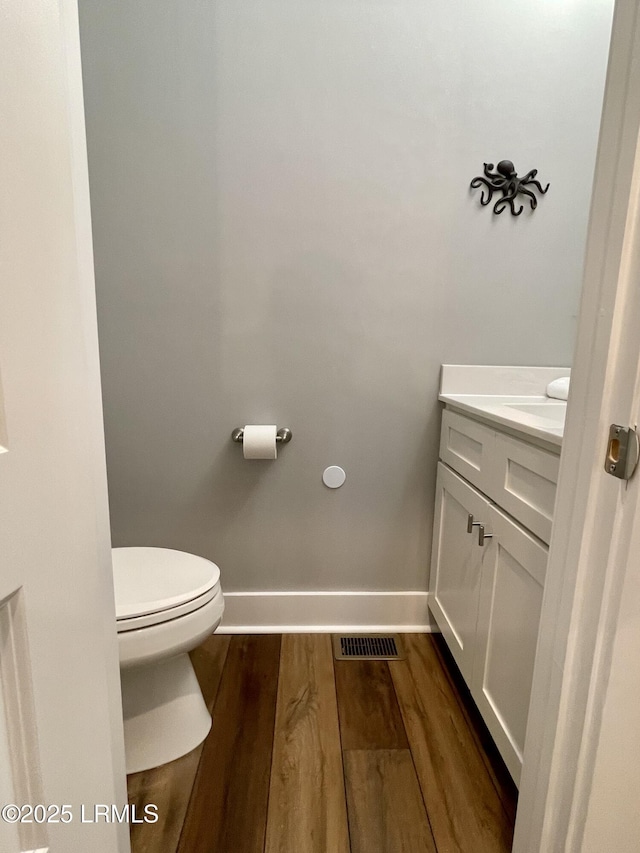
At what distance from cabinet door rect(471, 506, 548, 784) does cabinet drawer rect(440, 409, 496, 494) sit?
0.13m

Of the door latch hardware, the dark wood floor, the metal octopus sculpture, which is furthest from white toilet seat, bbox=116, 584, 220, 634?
the metal octopus sculpture

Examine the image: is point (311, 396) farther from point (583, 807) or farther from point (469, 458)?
point (583, 807)

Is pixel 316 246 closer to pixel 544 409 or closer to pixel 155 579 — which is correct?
pixel 544 409

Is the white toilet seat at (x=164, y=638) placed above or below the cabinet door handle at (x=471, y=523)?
below

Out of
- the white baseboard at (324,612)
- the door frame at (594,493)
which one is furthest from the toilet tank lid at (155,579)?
the door frame at (594,493)

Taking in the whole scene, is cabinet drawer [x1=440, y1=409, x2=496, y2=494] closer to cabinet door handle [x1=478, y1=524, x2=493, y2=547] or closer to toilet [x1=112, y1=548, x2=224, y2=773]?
cabinet door handle [x1=478, y1=524, x2=493, y2=547]

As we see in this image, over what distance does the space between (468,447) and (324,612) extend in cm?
84

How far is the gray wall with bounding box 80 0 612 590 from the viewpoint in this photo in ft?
4.82

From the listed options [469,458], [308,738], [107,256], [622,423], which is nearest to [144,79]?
[107,256]

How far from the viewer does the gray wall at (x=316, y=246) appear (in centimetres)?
147

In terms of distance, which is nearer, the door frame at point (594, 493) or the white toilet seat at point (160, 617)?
the door frame at point (594, 493)

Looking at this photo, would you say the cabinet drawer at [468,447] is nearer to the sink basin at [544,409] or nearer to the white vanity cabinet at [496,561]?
the white vanity cabinet at [496,561]

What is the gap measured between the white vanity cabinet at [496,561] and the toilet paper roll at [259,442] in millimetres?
579

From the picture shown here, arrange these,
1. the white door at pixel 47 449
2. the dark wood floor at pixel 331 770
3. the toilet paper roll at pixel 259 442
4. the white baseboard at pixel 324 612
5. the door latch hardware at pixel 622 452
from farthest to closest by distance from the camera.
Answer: the white baseboard at pixel 324 612
the toilet paper roll at pixel 259 442
the dark wood floor at pixel 331 770
the door latch hardware at pixel 622 452
the white door at pixel 47 449
